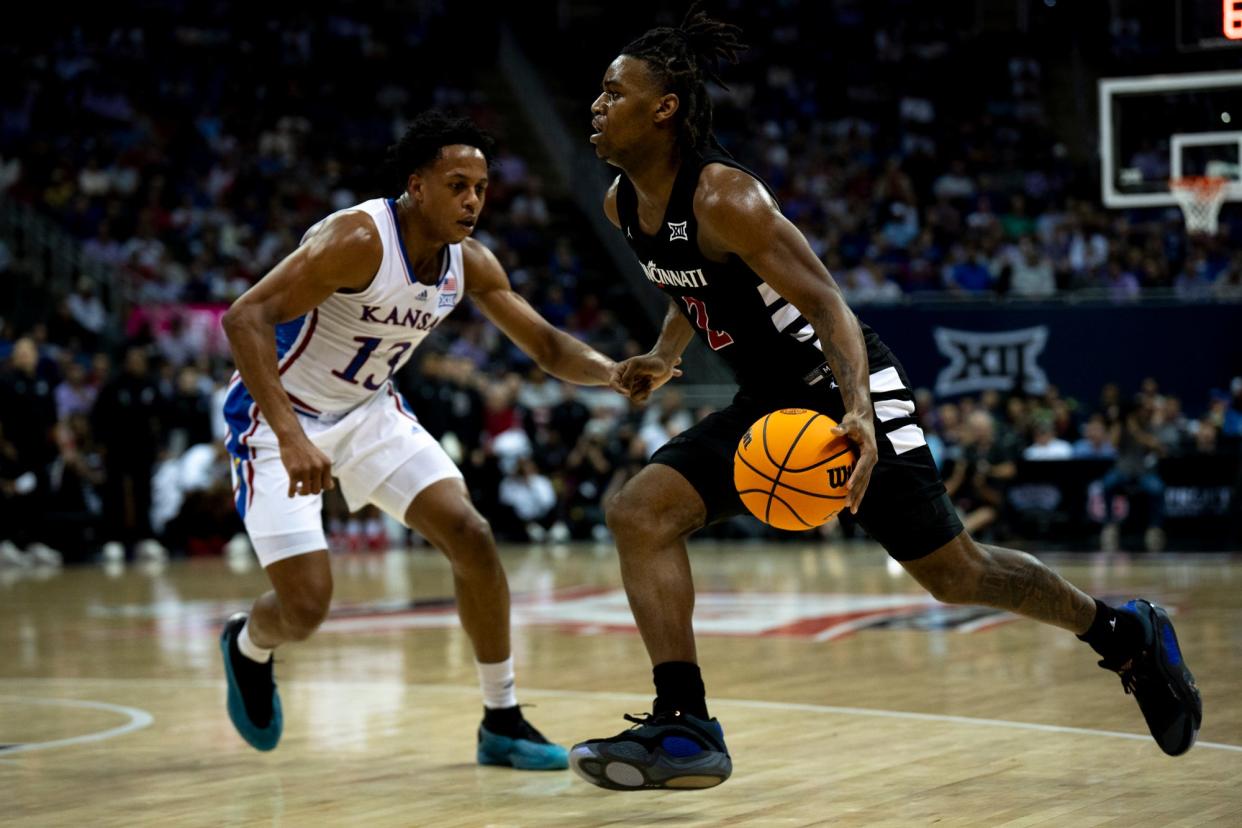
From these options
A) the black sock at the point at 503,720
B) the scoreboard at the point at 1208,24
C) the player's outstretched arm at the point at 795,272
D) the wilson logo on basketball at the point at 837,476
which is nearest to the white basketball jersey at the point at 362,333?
the black sock at the point at 503,720

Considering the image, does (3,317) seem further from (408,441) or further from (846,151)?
(408,441)

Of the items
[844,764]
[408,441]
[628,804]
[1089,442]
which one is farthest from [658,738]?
[1089,442]

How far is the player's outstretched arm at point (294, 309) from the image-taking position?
5.40 metres

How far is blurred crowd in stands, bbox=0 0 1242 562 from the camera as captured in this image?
16.8 meters

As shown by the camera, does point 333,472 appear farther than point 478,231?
No

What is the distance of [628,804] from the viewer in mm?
5199

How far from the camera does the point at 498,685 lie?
238 inches

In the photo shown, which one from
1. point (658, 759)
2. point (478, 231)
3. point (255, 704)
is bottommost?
point (255, 704)

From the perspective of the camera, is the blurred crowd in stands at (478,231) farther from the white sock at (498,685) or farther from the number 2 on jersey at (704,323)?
the number 2 on jersey at (704,323)

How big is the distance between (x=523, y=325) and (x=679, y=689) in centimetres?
189

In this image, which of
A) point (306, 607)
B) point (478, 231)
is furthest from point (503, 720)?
point (478, 231)

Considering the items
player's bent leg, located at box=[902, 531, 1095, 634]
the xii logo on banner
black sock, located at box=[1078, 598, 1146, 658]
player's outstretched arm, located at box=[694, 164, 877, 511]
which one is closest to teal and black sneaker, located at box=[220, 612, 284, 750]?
player's bent leg, located at box=[902, 531, 1095, 634]

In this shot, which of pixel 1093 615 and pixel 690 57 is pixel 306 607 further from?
pixel 1093 615

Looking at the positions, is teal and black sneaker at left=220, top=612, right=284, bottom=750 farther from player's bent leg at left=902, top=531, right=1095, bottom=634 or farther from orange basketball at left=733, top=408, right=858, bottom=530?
player's bent leg at left=902, top=531, right=1095, bottom=634
